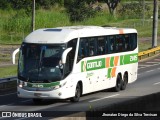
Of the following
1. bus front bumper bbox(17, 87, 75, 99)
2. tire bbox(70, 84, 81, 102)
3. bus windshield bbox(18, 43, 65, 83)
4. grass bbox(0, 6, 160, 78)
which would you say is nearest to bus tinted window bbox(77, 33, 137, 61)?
tire bbox(70, 84, 81, 102)

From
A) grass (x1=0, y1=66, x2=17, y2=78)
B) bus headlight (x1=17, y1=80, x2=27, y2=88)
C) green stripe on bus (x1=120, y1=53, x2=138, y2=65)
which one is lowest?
grass (x1=0, y1=66, x2=17, y2=78)

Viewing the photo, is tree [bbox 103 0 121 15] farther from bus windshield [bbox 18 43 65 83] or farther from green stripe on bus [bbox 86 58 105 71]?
bus windshield [bbox 18 43 65 83]

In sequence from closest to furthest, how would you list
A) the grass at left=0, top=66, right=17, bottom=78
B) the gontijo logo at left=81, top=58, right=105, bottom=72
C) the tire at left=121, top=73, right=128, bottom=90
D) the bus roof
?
1. the bus roof
2. the gontijo logo at left=81, top=58, right=105, bottom=72
3. the tire at left=121, top=73, right=128, bottom=90
4. the grass at left=0, top=66, right=17, bottom=78

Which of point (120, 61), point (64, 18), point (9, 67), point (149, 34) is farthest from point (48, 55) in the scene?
point (64, 18)

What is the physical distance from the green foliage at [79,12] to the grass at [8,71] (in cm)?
4764

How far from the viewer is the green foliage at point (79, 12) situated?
90.0 meters

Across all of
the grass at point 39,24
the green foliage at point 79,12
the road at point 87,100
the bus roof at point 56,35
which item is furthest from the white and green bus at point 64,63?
the green foliage at point 79,12

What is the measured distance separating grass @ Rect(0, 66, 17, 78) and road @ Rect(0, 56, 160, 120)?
7.84 m

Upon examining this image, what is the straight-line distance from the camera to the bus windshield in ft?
78.5

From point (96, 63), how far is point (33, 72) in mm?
3952

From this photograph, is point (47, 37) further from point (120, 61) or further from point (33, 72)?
point (120, 61)

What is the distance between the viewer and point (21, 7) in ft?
301

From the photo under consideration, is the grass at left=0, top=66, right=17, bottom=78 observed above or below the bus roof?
below

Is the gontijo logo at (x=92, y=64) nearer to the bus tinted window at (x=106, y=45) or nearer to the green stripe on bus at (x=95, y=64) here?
the green stripe on bus at (x=95, y=64)
